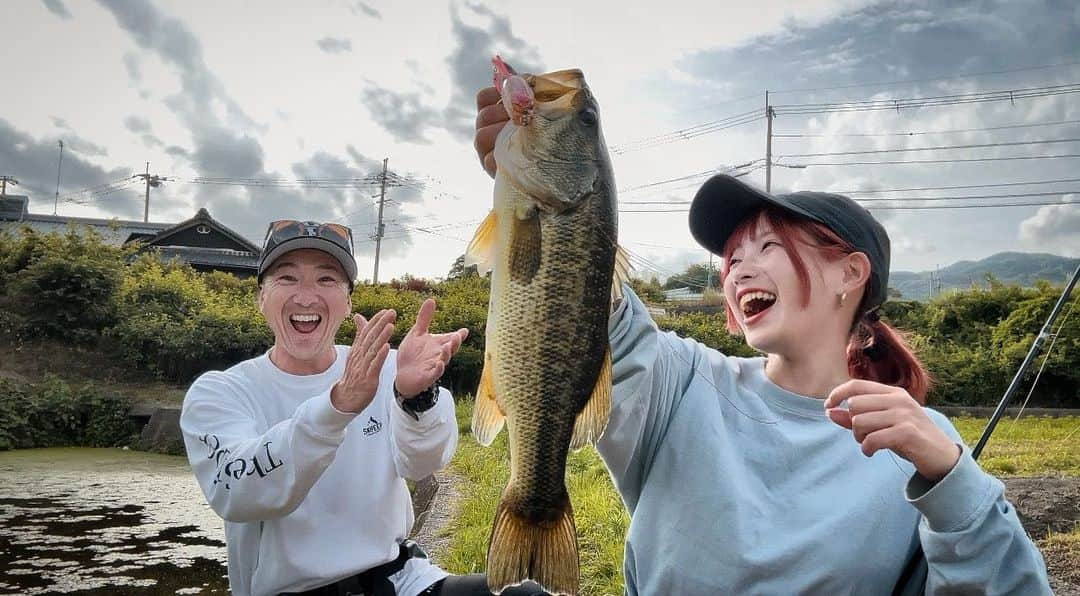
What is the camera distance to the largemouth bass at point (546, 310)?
187 centimetres

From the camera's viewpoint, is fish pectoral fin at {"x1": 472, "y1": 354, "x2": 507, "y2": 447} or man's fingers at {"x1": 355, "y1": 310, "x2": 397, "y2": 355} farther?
man's fingers at {"x1": 355, "y1": 310, "x2": 397, "y2": 355}

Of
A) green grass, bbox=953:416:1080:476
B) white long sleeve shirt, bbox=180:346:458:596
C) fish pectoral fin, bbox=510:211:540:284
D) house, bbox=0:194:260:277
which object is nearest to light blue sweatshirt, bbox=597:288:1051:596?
fish pectoral fin, bbox=510:211:540:284

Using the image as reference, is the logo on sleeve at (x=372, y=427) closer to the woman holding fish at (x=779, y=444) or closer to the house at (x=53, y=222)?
the woman holding fish at (x=779, y=444)

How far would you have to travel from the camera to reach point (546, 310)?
74.5 inches

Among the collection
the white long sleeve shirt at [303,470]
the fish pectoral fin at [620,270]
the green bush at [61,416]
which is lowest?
the green bush at [61,416]

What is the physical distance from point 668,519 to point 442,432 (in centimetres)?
144

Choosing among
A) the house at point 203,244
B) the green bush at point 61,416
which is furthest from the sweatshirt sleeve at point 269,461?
the house at point 203,244

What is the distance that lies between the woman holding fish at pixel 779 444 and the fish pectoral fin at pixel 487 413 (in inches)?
1.9

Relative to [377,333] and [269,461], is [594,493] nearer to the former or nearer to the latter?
[269,461]

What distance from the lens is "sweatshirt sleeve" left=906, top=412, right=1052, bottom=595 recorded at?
A: 1713 mm

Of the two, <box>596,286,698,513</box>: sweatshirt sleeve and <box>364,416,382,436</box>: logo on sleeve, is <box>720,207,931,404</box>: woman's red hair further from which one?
<box>364,416,382,436</box>: logo on sleeve

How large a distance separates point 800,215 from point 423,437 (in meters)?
1.81

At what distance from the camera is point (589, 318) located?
1.87m

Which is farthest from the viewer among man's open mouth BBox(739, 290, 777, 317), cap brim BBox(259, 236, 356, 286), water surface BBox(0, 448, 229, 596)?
water surface BBox(0, 448, 229, 596)
